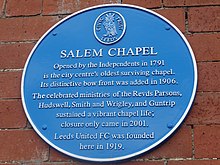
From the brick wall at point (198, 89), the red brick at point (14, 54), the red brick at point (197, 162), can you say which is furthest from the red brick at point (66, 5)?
the red brick at point (197, 162)

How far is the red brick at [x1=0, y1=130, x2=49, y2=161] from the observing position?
2.09m

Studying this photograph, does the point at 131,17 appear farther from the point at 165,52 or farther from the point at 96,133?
the point at 96,133

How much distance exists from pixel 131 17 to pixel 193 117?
2.02ft

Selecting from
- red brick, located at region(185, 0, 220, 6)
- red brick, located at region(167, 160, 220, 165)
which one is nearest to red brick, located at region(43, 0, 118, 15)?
red brick, located at region(185, 0, 220, 6)

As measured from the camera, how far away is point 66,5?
7.74 ft

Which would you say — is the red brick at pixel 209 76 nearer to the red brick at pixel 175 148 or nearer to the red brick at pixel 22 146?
the red brick at pixel 175 148

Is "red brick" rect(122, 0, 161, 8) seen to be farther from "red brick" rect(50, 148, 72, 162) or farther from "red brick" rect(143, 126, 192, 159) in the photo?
"red brick" rect(50, 148, 72, 162)

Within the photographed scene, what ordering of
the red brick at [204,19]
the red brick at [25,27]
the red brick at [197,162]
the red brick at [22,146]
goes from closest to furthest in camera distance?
the red brick at [197,162] < the red brick at [22,146] < the red brick at [204,19] < the red brick at [25,27]

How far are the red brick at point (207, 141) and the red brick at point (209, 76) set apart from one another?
194 mm

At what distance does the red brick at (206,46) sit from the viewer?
7.02 feet

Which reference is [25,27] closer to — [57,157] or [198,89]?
[57,157]

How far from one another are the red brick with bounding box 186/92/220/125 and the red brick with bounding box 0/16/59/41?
0.88 metres

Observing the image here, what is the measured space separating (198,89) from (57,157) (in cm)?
75

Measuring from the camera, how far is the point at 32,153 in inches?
82.3
